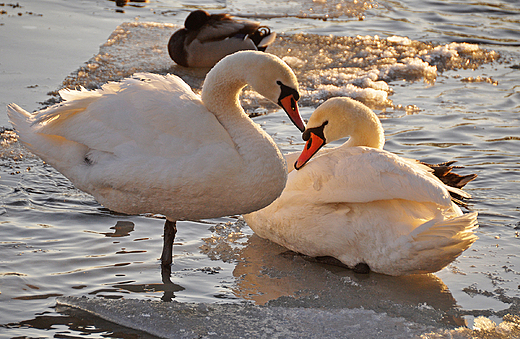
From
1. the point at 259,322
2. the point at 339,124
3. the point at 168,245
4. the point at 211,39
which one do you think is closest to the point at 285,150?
the point at 339,124

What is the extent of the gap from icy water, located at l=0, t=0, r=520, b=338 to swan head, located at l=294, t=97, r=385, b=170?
878 millimetres

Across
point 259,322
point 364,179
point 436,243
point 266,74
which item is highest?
point 266,74

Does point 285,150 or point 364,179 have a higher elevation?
point 364,179

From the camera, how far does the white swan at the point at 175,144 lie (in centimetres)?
350

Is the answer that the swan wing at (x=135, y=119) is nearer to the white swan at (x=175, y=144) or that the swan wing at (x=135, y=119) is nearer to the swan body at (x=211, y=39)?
the white swan at (x=175, y=144)

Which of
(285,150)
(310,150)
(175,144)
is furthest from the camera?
(285,150)

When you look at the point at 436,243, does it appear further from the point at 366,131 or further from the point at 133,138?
the point at 133,138

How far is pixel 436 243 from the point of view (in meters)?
3.88

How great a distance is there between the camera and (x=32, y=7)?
10539mm

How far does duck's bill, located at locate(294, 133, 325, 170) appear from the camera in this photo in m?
4.57

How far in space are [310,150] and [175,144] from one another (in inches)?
54.3

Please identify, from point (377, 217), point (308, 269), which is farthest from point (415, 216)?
point (308, 269)

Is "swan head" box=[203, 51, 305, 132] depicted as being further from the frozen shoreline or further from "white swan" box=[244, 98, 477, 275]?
the frozen shoreline

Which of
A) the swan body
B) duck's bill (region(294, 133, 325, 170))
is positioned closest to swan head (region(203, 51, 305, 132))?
duck's bill (region(294, 133, 325, 170))
